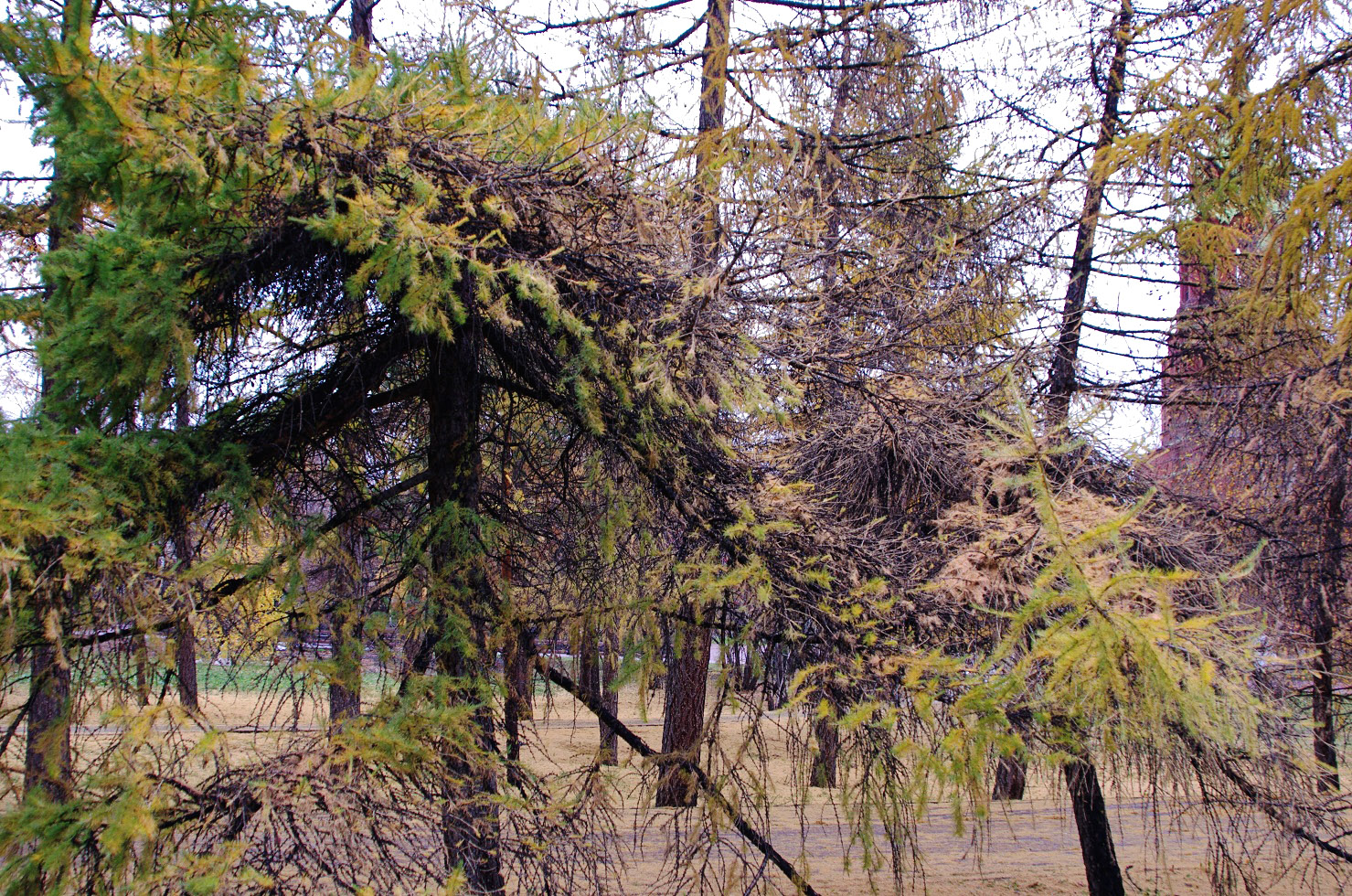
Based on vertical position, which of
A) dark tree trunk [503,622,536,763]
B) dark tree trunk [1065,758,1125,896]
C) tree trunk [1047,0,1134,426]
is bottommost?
dark tree trunk [1065,758,1125,896]

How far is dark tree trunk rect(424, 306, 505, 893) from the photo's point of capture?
14.1 ft

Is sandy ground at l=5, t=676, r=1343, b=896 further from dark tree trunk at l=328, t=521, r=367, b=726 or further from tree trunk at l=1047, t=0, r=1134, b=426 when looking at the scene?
tree trunk at l=1047, t=0, r=1134, b=426

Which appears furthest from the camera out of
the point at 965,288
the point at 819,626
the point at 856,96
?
the point at 856,96

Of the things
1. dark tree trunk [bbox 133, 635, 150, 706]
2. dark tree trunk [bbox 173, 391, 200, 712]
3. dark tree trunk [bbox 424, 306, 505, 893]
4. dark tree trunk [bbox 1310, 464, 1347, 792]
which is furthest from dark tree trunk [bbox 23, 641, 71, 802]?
dark tree trunk [bbox 1310, 464, 1347, 792]

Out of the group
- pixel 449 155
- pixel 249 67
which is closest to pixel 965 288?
pixel 449 155

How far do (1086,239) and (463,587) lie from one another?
25.5 ft

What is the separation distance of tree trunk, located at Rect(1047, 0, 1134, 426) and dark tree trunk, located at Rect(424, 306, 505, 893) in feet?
18.1

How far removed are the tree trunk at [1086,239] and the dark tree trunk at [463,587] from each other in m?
5.52

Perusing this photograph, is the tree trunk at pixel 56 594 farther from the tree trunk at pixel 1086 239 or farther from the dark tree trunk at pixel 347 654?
the tree trunk at pixel 1086 239

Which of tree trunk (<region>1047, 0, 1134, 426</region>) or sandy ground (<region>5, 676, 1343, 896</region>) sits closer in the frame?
tree trunk (<region>1047, 0, 1134, 426</region>)

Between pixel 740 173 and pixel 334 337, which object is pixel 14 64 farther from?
pixel 740 173

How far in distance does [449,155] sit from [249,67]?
36.5 inches

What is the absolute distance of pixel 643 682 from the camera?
500 centimetres

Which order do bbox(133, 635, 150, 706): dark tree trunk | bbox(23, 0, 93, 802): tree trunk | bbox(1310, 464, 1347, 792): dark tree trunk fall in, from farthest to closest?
bbox(1310, 464, 1347, 792): dark tree trunk → bbox(133, 635, 150, 706): dark tree trunk → bbox(23, 0, 93, 802): tree trunk
